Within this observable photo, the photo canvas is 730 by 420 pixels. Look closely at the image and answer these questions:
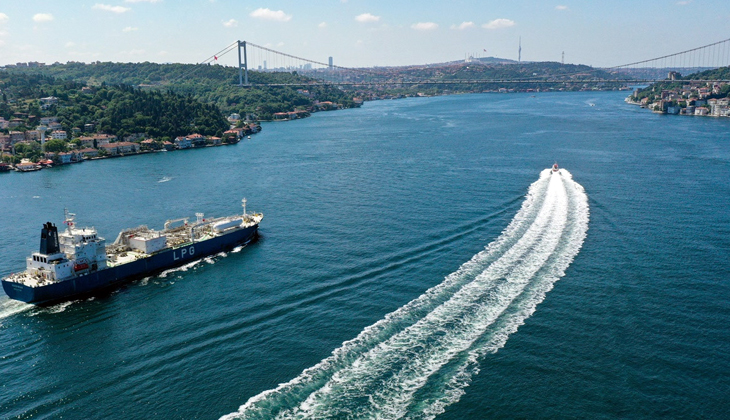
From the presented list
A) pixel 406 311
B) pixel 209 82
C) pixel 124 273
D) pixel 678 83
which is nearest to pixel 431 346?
pixel 406 311

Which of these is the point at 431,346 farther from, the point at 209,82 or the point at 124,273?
the point at 209,82

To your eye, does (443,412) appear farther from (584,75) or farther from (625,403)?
(584,75)

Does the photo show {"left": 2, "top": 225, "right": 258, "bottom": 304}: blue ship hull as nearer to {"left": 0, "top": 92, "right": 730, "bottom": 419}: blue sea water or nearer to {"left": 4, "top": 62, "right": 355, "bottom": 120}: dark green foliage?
{"left": 0, "top": 92, "right": 730, "bottom": 419}: blue sea water

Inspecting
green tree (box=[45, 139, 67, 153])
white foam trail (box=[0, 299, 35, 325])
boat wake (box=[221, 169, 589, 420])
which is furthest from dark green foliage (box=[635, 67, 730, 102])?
white foam trail (box=[0, 299, 35, 325])

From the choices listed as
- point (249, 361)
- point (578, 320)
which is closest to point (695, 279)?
point (578, 320)

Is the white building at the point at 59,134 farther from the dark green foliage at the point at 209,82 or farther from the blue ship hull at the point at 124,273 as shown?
the blue ship hull at the point at 124,273
